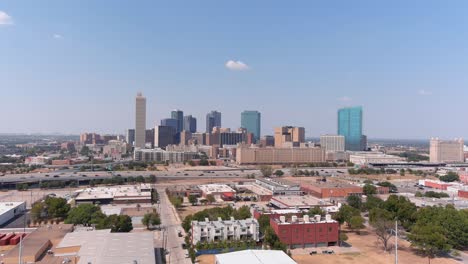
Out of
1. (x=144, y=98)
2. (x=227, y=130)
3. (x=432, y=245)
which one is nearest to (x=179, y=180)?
(x=432, y=245)

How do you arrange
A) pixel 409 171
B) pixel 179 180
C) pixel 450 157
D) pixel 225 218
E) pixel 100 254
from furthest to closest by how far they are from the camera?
pixel 450 157, pixel 409 171, pixel 179 180, pixel 225 218, pixel 100 254

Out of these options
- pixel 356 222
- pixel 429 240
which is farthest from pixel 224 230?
pixel 429 240

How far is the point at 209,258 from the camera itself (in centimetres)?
2116

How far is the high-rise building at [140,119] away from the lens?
380 ft

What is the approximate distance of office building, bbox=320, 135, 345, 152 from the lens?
121 m

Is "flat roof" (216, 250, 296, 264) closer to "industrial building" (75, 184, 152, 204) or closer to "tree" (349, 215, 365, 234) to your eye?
"tree" (349, 215, 365, 234)

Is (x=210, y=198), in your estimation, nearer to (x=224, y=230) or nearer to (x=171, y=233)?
(x=171, y=233)

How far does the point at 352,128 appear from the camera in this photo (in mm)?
140875

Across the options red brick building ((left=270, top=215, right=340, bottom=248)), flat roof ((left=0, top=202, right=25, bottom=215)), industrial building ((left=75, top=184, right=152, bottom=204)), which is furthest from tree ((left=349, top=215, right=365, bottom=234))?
flat roof ((left=0, top=202, right=25, bottom=215))

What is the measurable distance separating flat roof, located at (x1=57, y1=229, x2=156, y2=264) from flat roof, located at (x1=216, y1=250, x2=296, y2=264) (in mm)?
3232

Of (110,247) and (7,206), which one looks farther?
(7,206)

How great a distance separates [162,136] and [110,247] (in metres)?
113

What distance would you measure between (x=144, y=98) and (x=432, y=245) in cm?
10387

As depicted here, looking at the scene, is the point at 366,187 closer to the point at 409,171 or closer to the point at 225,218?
the point at 225,218
